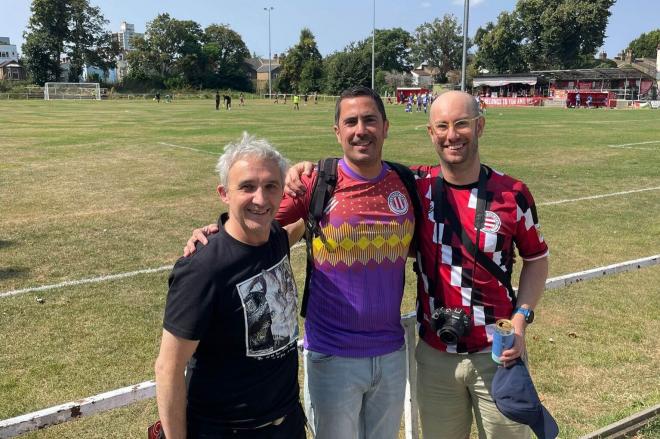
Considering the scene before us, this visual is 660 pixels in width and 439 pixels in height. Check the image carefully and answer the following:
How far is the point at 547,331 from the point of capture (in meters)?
5.31

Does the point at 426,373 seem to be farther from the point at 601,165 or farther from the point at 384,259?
the point at 601,165

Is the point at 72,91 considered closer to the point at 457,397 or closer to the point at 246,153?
the point at 246,153

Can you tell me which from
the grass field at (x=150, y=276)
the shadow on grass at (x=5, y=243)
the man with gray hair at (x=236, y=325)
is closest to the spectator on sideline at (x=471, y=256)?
the man with gray hair at (x=236, y=325)

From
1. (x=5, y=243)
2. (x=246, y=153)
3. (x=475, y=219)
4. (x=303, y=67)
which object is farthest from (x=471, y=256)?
(x=303, y=67)

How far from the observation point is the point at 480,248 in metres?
2.57

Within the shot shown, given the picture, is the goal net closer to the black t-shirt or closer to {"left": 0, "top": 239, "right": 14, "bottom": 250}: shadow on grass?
{"left": 0, "top": 239, "right": 14, "bottom": 250}: shadow on grass

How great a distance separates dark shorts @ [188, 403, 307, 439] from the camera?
2096mm

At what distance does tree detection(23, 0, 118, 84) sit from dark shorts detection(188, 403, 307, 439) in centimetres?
10709

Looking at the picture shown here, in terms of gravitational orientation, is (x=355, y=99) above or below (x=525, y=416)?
above

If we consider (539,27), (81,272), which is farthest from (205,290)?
(539,27)

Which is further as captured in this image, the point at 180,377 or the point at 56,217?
the point at 56,217

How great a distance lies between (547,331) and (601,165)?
12105mm

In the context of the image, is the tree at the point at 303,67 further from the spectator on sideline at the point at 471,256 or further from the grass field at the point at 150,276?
the spectator on sideline at the point at 471,256

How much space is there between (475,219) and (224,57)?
120 m
